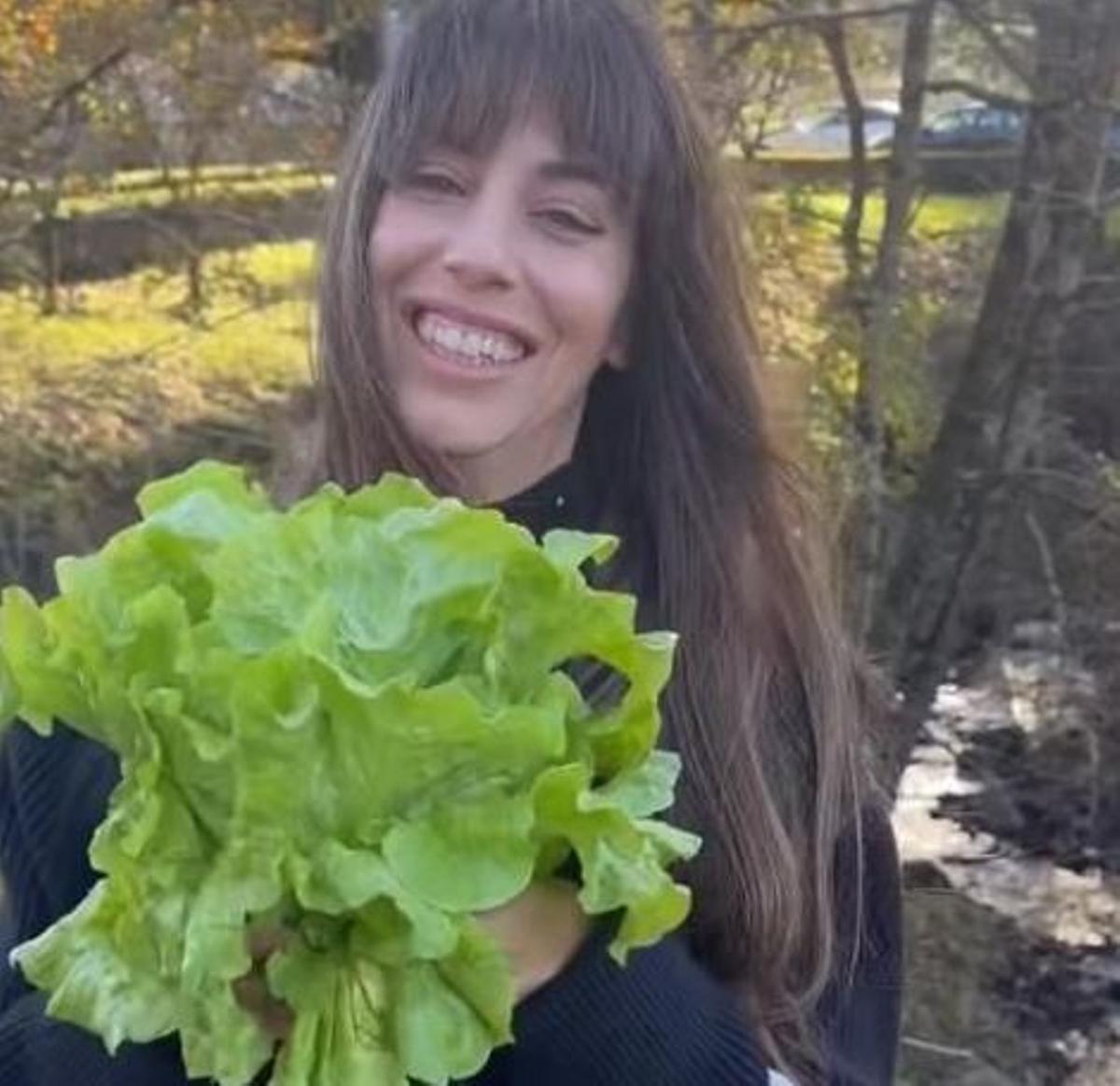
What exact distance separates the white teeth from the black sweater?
0.17 metres

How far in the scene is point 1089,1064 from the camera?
21.3ft

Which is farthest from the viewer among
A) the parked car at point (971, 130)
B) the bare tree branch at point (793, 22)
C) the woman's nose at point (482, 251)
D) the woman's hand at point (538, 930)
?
the parked car at point (971, 130)

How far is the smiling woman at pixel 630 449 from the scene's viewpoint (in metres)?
2.21

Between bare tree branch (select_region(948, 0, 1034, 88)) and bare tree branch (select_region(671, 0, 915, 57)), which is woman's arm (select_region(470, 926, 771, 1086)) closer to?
bare tree branch (select_region(671, 0, 915, 57))

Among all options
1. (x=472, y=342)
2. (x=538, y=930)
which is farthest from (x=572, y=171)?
(x=538, y=930)

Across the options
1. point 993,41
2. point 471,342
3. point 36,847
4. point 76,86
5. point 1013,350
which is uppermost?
point 471,342

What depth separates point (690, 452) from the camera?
8.06 feet

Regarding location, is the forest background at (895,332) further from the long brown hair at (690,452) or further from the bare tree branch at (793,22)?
the long brown hair at (690,452)

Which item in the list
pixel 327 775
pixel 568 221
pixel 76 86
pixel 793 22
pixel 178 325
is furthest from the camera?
pixel 178 325

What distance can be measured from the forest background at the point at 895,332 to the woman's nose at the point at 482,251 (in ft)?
10.5

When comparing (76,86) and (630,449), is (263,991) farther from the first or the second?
(76,86)

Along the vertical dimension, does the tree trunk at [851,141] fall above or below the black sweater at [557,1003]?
below

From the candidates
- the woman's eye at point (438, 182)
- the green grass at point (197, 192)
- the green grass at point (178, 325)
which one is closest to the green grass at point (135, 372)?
the green grass at point (178, 325)

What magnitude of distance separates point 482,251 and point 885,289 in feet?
12.2
